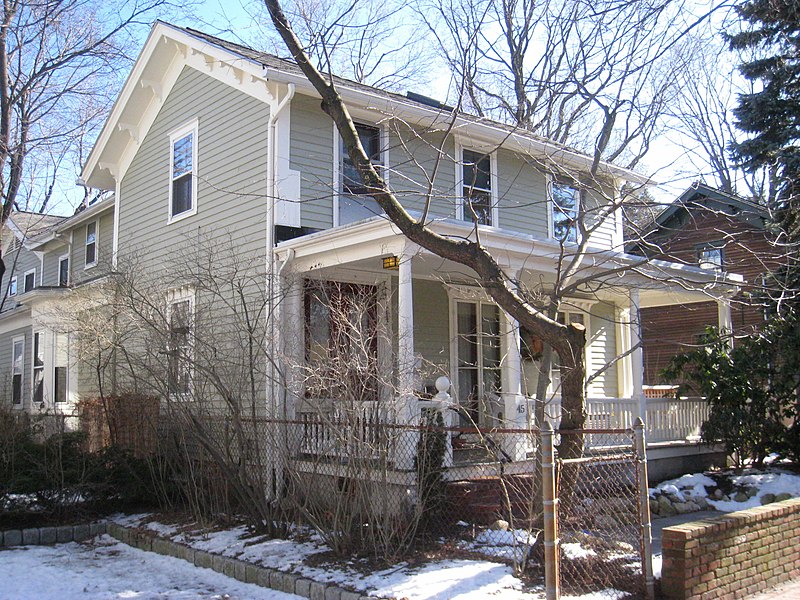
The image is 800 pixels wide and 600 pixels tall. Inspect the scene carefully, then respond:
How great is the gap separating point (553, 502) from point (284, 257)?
6581 millimetres

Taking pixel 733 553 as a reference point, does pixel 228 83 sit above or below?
above

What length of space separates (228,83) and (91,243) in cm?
836

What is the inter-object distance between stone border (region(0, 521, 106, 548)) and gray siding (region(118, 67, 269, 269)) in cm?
439

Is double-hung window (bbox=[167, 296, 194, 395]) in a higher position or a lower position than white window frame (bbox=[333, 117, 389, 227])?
lower

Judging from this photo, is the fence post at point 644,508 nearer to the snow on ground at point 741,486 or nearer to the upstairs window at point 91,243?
the snow on ground at point 741,486

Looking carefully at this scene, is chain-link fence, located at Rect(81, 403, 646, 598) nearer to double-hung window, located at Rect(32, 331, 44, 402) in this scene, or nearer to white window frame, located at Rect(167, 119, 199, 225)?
white window frame, located at Rect(167, 119, 199, 225)

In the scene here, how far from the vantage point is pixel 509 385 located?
9.93m

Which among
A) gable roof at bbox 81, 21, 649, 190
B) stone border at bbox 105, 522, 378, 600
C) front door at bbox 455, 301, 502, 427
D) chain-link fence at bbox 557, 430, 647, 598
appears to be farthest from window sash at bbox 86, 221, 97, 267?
chain-link fence at bbox 557, 430, 647, 598

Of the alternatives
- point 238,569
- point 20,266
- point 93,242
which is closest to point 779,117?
point 238,569

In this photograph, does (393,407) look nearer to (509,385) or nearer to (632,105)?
(509,385)

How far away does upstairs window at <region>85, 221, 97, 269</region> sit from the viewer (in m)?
18.8

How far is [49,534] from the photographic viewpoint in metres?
9.16

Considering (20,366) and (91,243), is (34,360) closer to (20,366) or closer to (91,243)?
(20,366)

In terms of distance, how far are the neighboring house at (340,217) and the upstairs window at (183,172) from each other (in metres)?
0.04
